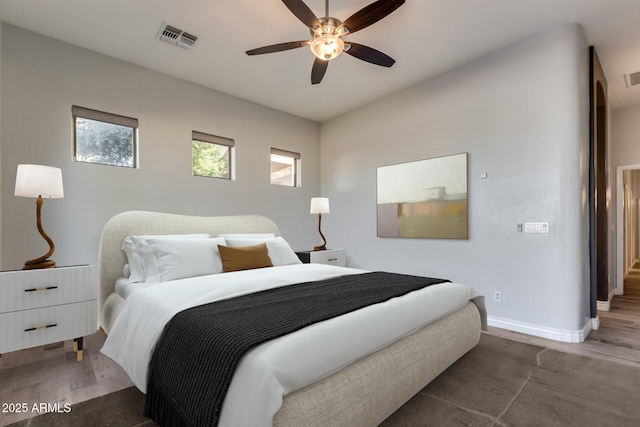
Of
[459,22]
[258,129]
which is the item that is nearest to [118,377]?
[258,129]

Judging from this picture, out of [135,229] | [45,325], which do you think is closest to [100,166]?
[135,229]

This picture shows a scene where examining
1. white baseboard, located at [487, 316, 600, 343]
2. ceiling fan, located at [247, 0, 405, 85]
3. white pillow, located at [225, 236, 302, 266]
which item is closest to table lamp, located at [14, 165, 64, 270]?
white pillow, located at [225, 236, 302, 266]

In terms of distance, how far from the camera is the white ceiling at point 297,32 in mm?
2543

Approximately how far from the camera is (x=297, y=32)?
2.91m

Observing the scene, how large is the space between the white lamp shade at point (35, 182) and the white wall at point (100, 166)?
58 centimetres

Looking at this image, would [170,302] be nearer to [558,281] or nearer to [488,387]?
[488,387]

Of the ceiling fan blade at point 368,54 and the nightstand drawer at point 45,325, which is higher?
the ceiling fan blade at point 368,54

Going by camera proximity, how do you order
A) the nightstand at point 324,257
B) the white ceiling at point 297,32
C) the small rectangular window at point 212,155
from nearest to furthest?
the white ceiling at point 297,32
the small rectangular window at point 212,155
the nightstand at point 324,257

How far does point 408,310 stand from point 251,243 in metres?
1.94

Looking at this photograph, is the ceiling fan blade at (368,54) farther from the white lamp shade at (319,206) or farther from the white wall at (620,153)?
the white wall at (620,153)

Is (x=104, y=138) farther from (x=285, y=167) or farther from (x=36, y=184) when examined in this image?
(x=285, y=167)

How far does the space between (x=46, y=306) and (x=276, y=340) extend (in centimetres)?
221

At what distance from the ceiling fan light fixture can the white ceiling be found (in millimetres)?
467

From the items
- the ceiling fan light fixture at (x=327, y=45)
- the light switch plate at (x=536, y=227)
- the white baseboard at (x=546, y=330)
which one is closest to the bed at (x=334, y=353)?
the white baseboard at (x=546, y=330)
